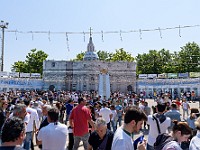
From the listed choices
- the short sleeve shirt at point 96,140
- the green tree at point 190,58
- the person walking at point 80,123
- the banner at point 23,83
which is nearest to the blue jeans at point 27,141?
the person walking at point 80,123

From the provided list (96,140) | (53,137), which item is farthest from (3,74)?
(96,140)

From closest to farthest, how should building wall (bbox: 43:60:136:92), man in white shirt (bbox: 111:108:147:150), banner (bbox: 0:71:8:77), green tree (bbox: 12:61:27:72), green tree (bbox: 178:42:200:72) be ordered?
man in white shirt (bbox: 111:108:147:150) → banner (bbox: 0:71:8:77) → building wall (bbox: 43:60:136:92) → green tree (bbox: 178:42:200:72) → green tree (bbox: 12:61:27:72)

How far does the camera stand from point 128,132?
11.6 feet

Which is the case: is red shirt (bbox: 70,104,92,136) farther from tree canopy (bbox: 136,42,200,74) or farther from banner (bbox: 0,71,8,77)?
tree canopy (bbox: 136,42,200,74)

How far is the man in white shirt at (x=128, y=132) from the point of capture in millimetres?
3394

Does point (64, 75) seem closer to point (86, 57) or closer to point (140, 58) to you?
point (86, 57)

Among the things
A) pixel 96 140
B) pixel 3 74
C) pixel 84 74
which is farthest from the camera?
pixel 84 74

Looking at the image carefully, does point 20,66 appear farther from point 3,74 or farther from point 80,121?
point 80,121

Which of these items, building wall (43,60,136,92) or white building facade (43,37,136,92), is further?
building wall (43,60,136,92)

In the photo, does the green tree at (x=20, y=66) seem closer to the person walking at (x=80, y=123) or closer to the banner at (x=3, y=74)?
the banner at (x=3, y=74)

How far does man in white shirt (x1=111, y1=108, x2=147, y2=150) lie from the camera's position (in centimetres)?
339

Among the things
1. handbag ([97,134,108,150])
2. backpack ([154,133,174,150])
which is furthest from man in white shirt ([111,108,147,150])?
handbag ([97,134,108,150])

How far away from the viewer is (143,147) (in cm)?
342

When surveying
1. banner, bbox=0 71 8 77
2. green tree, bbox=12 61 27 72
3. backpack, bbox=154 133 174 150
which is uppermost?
green tree, bbox=12 61 27 72
